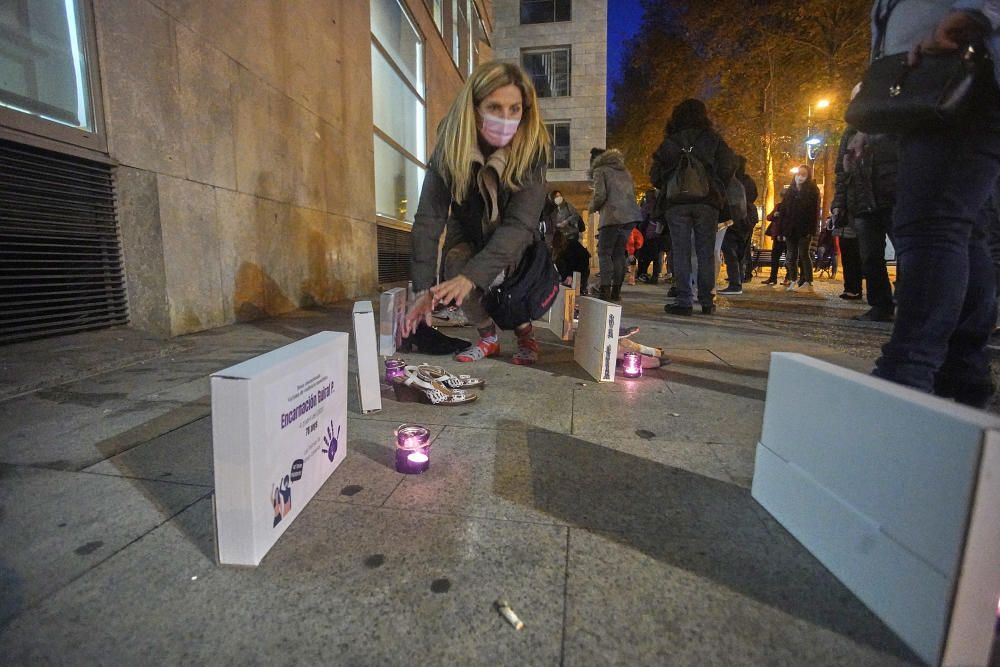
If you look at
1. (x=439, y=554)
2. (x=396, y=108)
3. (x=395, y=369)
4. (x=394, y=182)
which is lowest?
(x=439, y=554)

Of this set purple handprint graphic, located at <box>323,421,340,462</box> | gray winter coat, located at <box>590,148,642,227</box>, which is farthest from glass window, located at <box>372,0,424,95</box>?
purple handprint graphic, located at <box>323,421,340,462</box>

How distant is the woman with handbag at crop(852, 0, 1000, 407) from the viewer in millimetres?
1405

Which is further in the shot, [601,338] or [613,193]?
[613,193]

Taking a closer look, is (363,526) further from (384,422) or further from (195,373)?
(195,373)

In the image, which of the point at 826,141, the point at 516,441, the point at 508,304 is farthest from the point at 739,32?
the point at 516,441

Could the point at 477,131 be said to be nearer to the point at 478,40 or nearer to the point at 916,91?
the point at 916,91

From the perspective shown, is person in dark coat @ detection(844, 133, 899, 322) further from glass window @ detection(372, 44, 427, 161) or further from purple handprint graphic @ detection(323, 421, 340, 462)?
glass window @ detection(372, 44, 427, 161)

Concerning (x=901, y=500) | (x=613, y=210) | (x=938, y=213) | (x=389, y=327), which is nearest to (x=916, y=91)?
(x=938, y=213)

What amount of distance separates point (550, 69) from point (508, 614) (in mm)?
20962

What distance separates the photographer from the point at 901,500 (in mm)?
797

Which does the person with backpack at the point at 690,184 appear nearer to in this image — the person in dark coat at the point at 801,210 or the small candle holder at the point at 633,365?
the small candle holder at the point at 633,365

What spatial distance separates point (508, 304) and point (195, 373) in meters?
1.68

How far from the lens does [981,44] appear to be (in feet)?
4.37

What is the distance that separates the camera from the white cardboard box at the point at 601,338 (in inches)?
95.8
